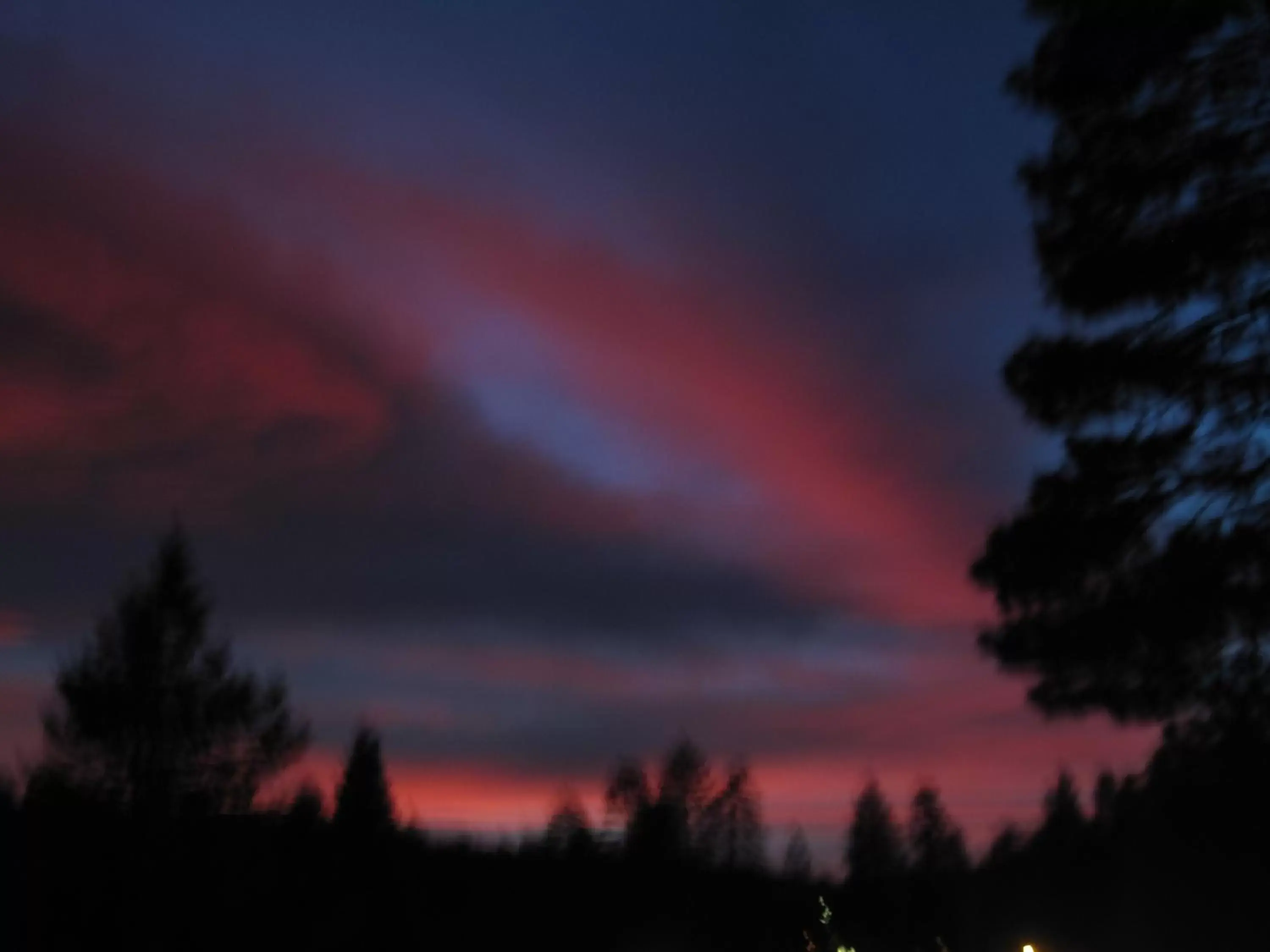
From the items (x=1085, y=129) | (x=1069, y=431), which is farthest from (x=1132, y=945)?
(x=1085, y=129)

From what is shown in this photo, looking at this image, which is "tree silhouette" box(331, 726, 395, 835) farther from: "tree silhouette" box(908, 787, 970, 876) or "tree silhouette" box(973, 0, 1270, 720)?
"tree silhouette" box(908, 787, 970, 876)

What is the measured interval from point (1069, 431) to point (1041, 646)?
178 cm

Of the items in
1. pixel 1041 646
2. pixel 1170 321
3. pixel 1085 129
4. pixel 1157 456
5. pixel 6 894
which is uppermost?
pixel 1085 129

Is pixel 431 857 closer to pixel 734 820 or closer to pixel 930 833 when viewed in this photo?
pixel 734 820

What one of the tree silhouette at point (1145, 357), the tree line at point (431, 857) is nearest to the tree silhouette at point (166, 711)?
the tree line at point (431, 857)

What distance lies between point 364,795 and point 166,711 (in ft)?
9.10

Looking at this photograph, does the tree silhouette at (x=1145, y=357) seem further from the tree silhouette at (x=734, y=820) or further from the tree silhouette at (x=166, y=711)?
the tree silhouette at (x=734, y=820)

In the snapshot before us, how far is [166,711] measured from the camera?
1723 centimetres

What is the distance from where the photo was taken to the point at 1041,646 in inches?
521

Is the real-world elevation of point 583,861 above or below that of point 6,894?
above

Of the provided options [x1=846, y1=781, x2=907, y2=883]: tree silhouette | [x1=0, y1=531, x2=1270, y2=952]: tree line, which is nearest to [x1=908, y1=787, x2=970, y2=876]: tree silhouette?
[x1=846, y1=781, x2=907, y2=883]: tree silhouette

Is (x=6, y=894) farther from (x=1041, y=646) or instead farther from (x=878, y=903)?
(x=878, y=903)

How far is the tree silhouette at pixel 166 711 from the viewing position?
1625 cm

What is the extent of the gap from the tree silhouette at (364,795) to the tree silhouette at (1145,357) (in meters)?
5.71
